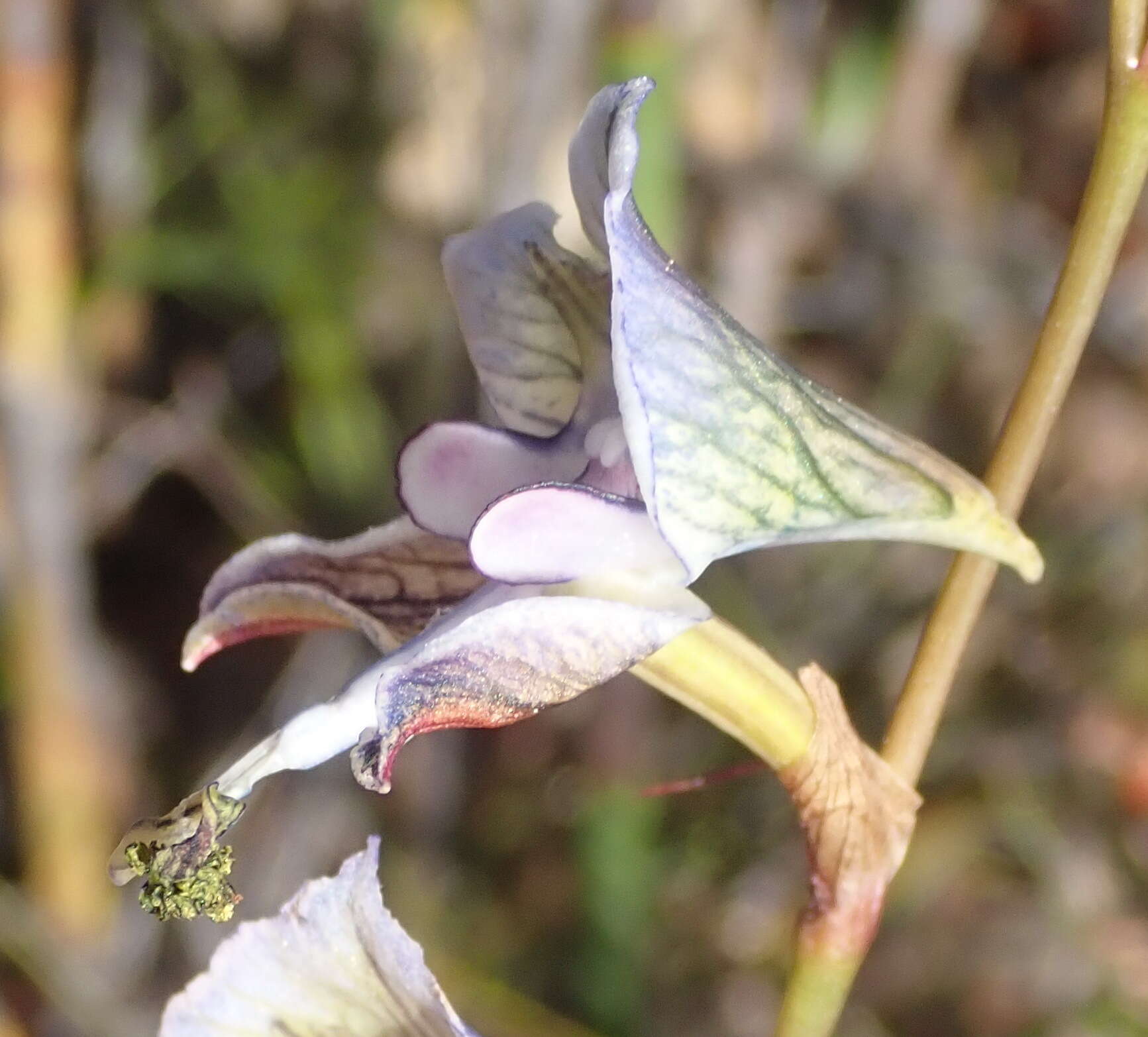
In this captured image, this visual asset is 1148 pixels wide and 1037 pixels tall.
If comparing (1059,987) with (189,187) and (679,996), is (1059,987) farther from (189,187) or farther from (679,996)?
(189,187)

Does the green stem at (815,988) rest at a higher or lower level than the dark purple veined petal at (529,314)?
lower

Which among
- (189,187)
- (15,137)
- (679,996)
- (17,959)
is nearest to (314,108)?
(189,187)

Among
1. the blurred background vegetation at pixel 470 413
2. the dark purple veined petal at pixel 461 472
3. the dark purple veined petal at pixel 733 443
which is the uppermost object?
the dark purple veined petal at pixel 733 443

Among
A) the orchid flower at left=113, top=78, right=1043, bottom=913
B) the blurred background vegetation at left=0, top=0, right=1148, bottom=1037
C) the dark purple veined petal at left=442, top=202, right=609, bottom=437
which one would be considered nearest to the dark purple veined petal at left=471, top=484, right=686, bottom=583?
the orchid flower at left=113, top=78, right=1043, bottom=913

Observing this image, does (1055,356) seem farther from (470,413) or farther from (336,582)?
(470,413)

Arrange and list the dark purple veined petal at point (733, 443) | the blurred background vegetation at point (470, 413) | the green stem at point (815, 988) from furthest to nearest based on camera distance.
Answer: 1. the blurred background vegetation at point (470, 413)
2. the green stem at point (815, 988)
3. the dark purple veined petal at point (733, 443)

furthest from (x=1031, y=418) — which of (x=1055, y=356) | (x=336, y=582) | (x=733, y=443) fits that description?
(x=336, y=582)

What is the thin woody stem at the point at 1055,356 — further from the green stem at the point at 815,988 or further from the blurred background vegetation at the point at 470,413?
the blurred background vegetation at the point at 470,413

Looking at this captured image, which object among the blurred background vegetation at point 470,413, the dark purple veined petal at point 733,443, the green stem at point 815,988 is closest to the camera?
the dark purple veined petal at point 733,443

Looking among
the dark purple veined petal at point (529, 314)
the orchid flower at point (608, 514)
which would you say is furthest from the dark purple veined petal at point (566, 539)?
Result: the dark purple veined petal at point (529, 314)
